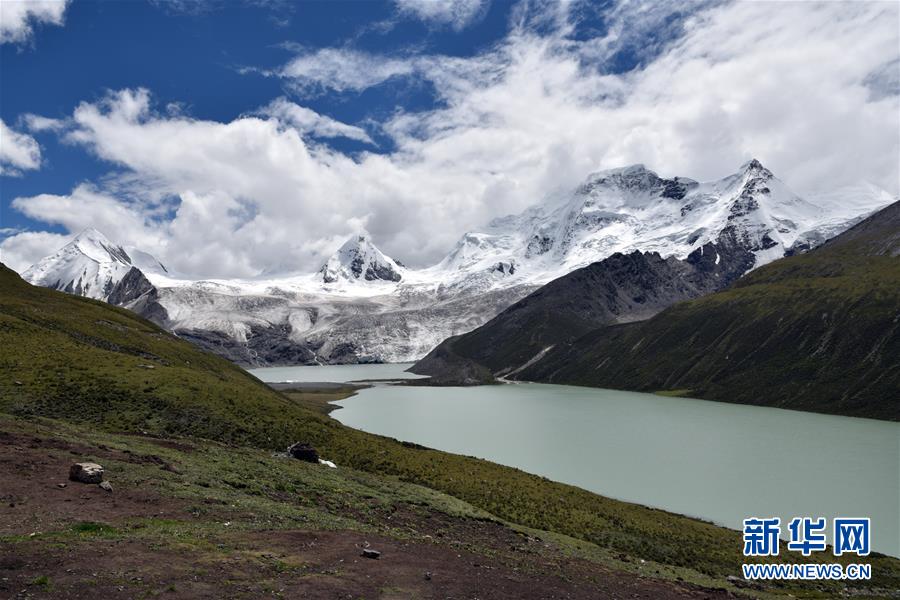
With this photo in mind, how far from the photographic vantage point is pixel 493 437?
94.8 m

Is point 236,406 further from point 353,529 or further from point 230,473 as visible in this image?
point 353,529

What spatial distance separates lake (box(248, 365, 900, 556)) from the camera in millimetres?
54531

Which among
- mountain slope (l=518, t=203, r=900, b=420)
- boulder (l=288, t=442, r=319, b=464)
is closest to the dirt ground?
boulder (l=288, t=442, r=319, b=464)

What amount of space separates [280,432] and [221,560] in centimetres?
3121

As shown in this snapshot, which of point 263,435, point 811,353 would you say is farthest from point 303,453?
point 811,353

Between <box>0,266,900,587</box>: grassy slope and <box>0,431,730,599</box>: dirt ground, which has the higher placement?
<box>0,266,900,587</box>: grassy slope

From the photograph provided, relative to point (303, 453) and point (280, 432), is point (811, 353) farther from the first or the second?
point (303, 453)

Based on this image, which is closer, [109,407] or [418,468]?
[109,407]

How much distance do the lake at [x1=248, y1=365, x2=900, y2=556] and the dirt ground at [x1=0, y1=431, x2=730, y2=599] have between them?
3025 cm

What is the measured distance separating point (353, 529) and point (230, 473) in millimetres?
10720

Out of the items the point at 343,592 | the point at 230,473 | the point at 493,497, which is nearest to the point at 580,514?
the point at 493,497

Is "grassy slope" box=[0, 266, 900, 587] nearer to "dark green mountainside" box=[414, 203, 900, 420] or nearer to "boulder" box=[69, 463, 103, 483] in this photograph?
"boulder" box=[69, 463, 103, 483]

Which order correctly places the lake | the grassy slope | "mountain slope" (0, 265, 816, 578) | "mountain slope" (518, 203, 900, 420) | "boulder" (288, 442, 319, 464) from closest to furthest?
"mountain slope" (0, 265, 816, 578), the grassy slope, "boulder" (288, 442, 319, 464), the lake, "mountain slope" (518, 203, 900, 420)

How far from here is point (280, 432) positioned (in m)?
49.4
